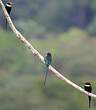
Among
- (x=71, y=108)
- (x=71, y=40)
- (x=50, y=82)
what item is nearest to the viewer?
(x=71, y=108)

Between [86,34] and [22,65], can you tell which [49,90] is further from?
[86,34]

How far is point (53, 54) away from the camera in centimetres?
5341

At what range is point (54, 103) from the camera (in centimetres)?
3466

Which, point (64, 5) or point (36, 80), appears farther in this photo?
point (64, 5)

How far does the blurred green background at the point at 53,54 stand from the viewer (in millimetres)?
35531

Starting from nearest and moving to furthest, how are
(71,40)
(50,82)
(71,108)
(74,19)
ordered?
(71,108) → (50,82) → (71,40) → (74,19)

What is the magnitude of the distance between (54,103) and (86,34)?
31866 millimetres

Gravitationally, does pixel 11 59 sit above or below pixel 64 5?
below

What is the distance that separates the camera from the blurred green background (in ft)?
117

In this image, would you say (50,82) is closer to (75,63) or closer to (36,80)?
(36,80)

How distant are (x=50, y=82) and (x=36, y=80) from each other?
1.71m

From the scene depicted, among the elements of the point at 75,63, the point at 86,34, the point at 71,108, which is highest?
the point at 86,34

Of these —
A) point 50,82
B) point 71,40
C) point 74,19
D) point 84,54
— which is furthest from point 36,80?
point 74,19

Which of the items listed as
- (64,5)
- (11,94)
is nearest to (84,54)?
(11,94)
